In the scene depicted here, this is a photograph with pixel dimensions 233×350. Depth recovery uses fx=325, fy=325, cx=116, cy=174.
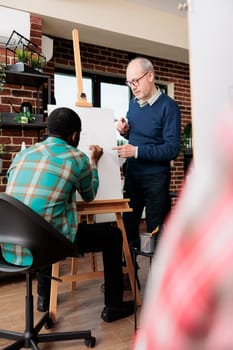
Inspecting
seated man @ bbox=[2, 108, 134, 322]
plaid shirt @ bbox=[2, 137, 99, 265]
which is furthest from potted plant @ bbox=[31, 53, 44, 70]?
plaid shirt @ bbox=[2, 137, 99, 265]

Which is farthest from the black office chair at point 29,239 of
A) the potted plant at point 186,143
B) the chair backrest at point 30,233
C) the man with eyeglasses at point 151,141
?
the potted plant at point 186,143

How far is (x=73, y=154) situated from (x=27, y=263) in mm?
539

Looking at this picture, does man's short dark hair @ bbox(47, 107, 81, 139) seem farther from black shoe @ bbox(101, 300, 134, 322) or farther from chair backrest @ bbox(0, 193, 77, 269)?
black shoe @ bbox(101, 300, 134, 322)

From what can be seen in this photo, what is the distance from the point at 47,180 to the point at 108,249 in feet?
2.03

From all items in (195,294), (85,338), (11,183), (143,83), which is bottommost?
(85,338)

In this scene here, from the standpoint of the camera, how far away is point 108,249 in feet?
6.14

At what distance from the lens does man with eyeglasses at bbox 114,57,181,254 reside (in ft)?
6.68

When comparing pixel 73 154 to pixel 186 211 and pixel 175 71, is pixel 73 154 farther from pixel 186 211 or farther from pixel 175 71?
pixel 175 71

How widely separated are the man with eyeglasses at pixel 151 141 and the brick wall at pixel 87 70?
919 millimetres

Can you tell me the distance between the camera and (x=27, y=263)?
1449 mm

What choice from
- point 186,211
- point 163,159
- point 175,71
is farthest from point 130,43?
point 186,211

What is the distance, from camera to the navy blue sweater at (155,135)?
202 centimetres

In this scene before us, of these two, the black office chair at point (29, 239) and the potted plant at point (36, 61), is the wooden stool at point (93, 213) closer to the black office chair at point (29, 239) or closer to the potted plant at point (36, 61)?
the black office chair at point (29, 239)

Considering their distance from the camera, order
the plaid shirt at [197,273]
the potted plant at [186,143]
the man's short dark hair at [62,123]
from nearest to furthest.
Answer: the plaid shirt at [197,273], the man's short dark hair at [62,123], the potted plant at [186,143]
